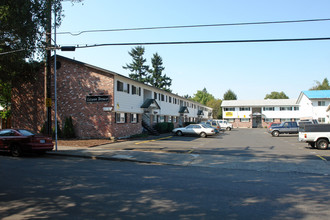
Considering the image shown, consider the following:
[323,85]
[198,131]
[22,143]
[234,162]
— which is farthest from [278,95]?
[22,143]

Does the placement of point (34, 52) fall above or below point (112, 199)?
above

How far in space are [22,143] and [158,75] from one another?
2351 inches

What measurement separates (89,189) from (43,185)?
1423 millimetres

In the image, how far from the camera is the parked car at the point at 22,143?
12.9m

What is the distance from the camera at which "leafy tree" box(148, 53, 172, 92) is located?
233ft

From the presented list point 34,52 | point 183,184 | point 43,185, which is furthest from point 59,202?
point 34,52

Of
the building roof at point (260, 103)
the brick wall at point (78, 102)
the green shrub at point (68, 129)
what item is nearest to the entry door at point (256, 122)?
the building roof at point (260, 103)

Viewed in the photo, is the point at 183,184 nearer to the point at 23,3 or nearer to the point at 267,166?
the point at 267,166

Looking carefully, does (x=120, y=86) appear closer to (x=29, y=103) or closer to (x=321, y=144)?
(x=29, y=103)

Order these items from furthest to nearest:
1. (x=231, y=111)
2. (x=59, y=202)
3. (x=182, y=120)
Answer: (x=231, y=111)
(x=182, y=120)
(x=59, y=202)

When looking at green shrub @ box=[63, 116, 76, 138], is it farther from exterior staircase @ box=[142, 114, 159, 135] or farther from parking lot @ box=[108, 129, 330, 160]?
exterior staircase @ box=[142, 114, 159, 135]

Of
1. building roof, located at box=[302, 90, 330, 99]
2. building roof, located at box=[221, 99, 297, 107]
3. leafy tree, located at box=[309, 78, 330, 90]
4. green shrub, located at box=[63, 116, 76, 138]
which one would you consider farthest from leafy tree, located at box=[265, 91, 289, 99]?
green shrub, located at box=[63, 116, 76, 138]

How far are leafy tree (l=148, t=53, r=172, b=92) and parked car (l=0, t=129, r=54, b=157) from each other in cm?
5778

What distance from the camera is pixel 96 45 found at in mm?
12953
